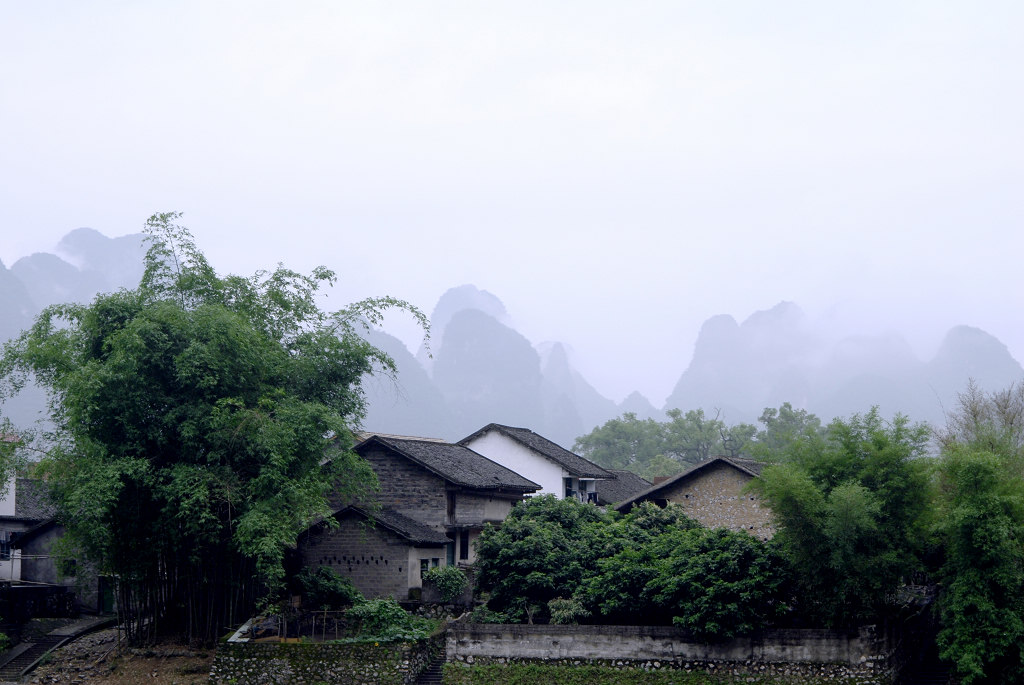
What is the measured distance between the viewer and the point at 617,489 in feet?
140

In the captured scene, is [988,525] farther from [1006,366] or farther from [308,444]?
[1006,366]

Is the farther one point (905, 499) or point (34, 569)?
point (34, 569)

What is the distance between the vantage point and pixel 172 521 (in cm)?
2319

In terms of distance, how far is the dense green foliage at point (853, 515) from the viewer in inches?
795

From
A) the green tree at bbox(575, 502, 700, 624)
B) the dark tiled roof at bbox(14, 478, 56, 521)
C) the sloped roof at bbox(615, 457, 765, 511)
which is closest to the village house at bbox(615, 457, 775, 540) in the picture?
the sloped roof at bbox(615, 457, 765, 511)

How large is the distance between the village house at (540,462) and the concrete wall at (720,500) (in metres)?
8.32

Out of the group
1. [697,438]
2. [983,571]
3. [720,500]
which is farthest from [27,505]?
[697,438]

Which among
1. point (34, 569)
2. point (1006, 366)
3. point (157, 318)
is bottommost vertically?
point (34, 569)

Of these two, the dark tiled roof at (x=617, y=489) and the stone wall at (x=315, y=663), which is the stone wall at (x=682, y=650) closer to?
the stone wall at (x=315, y=663)

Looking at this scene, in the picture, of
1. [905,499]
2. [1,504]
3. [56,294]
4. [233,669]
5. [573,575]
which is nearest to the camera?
[905,499]

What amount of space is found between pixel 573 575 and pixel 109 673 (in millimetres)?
11411

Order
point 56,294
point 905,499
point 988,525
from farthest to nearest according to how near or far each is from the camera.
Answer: point 56,294, point 905,499, point 988,525

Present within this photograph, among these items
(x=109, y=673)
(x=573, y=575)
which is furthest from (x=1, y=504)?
(x=573, y=575)

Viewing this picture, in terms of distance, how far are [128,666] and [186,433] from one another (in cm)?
606
